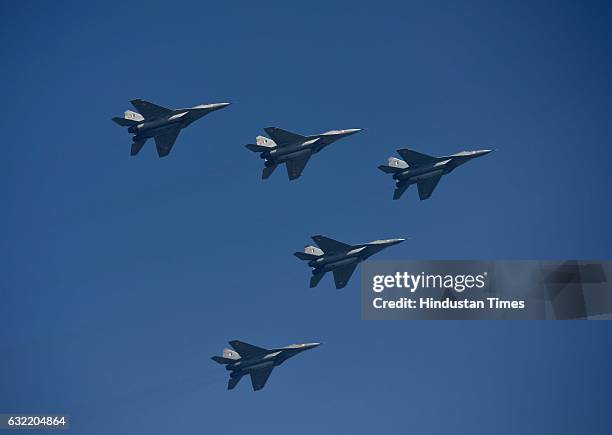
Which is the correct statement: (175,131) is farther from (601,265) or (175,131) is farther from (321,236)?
(601,265)

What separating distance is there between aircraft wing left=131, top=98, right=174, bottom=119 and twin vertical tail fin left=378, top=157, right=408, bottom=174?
1898cm

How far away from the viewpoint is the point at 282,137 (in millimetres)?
109125

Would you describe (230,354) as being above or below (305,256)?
below

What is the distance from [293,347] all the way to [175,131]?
20706 mm

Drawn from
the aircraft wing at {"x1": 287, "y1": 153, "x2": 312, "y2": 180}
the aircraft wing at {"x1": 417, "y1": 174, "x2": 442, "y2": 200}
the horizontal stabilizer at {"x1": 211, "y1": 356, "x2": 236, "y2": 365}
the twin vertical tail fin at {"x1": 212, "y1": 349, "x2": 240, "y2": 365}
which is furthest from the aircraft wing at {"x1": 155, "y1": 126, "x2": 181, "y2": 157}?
the aircraft wing at {"x1": 417, "y1": 174, "x2": 442, "y2": 200}

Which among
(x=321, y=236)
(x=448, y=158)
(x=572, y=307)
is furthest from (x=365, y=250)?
(x=572, y=307)

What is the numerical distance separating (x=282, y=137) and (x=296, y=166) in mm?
2922

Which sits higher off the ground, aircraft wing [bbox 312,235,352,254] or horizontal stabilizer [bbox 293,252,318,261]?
aircraft wing [bbox 312,235,352,254]

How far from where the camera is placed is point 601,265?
112625 millimetres

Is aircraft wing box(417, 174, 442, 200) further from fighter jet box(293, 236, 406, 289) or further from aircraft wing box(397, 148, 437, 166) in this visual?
fighter jet box(293, 236, 406, 289)

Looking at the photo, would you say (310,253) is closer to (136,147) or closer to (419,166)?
(419,166)

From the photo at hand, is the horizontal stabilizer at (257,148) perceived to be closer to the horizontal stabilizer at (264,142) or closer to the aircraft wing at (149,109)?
the horizontal stabilizer at (264,142)

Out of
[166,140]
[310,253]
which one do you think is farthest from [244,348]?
[166,140]

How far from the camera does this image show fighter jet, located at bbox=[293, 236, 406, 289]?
110m
